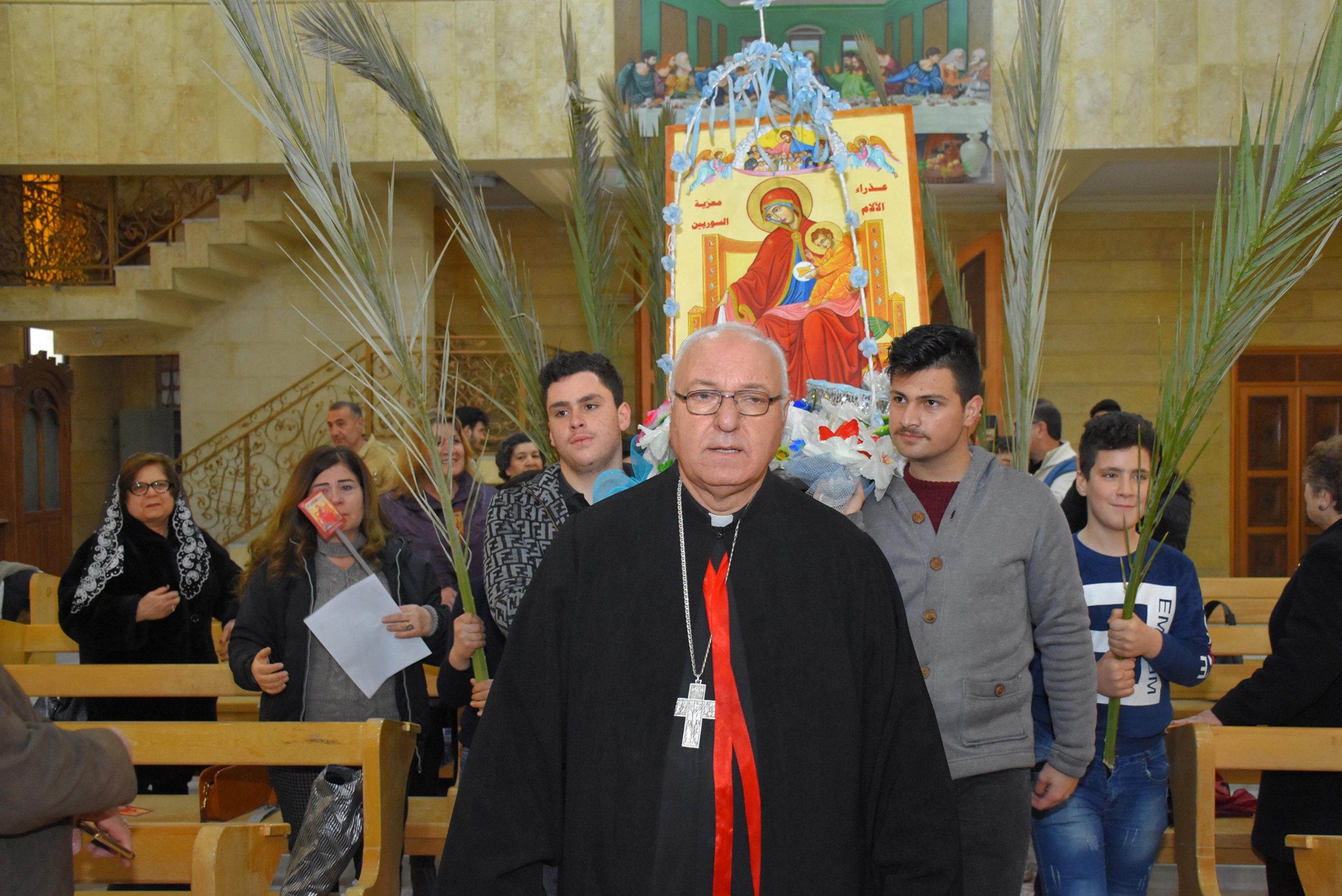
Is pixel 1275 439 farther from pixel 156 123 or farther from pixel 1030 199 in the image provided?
pixel 156 123

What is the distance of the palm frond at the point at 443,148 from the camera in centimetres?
311

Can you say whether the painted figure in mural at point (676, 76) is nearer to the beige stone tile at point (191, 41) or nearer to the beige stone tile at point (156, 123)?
the beige stone tile at point (191, 41)

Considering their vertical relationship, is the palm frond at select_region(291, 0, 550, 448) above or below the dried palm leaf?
below

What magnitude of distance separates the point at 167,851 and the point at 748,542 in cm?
174

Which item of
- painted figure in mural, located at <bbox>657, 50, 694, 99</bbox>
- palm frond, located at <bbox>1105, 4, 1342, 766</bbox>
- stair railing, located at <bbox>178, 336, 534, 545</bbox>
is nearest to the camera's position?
palm frond, located at <bbox>1105, 4, 1342, 766</bbox>

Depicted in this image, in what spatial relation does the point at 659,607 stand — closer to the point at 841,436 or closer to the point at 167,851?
the point at 841,436

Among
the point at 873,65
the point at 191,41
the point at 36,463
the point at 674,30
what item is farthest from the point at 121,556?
the point at 674,30

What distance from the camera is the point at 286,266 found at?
35.3 feet

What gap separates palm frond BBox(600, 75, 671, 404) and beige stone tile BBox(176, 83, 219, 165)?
231 inches

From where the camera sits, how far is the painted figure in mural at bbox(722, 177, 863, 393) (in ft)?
10.8

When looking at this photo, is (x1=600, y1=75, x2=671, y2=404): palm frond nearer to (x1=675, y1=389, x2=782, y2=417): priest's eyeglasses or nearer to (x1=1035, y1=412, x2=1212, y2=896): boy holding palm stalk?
(x1=1035, y1=412, x2=1212, y2=896): boy holding palm stalk

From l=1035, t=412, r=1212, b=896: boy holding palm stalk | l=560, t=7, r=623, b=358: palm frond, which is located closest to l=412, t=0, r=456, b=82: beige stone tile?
l=560, t=7, r=623, b=358: palm frond

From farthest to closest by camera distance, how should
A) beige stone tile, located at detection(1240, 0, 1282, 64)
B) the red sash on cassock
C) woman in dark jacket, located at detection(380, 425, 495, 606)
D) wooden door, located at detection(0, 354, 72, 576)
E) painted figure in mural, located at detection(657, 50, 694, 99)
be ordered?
painted figure in mural, located at detection(657, 50, 694, 99), beige stone tile, located at detection(1240, 0, 1282, 64), wooden door, located at detection(0, 354, 72, 576), woman in dark jacket, located at detection(380, 425, 495, 606), the red sash on cassock

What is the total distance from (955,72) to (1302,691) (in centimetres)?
776
